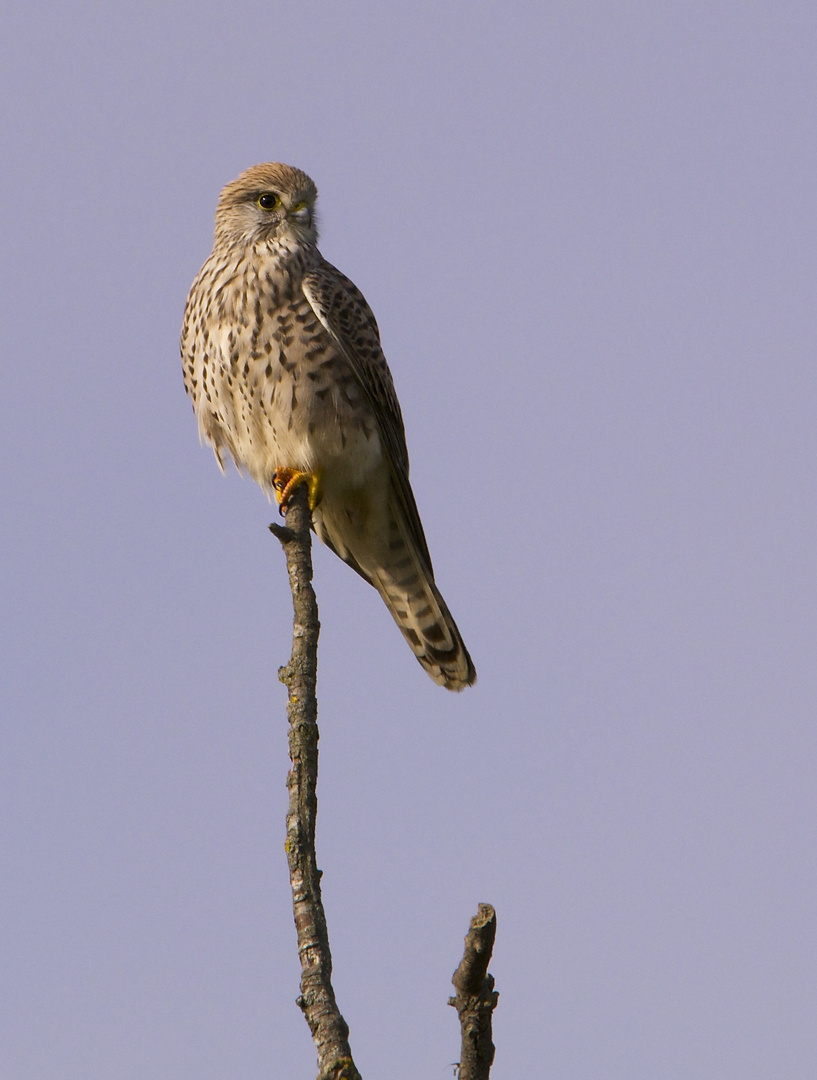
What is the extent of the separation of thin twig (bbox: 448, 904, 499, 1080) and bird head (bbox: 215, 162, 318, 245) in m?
4.10

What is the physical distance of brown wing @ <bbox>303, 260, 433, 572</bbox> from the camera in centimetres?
542

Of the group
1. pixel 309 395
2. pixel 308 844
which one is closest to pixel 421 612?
pixel 309 395

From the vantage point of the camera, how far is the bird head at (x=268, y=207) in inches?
228

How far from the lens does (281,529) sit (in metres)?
3.82

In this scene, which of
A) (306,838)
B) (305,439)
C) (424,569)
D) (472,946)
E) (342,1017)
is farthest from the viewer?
(424,569)

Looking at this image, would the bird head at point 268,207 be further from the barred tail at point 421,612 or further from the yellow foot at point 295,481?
the barred tail at point 421,612

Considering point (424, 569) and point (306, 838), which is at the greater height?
point (424, 569)

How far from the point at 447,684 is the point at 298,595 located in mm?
2038

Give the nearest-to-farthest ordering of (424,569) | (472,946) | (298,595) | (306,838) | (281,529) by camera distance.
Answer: (472,946)
(306,838)
(298,595)
(281,529)
(424,569)

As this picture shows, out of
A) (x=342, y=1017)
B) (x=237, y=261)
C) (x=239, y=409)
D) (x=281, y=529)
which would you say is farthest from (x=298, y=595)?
(x=237, y=261)

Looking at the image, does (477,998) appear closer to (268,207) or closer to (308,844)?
(308,844)

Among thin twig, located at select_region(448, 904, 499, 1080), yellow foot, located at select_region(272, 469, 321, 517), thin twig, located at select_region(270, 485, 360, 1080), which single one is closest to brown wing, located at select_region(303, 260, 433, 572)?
yellow foot, located at select_region(272, 469, 321, 517)

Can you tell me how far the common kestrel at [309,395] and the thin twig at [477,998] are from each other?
3008 mm

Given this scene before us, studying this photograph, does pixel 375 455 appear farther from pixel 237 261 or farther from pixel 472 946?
pixel 472 946
